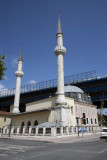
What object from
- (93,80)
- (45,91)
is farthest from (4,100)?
(93,80)

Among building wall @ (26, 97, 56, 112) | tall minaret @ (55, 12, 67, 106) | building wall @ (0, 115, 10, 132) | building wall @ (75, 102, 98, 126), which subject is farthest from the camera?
building wall @ (0, 115, 10, 132)

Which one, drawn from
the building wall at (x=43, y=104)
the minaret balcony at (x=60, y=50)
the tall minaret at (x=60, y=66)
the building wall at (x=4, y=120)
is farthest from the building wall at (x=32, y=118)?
the minaret balcony at (x=60, y=50)

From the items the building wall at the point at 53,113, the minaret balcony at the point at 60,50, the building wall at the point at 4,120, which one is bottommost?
the building wall at the point at 4,120

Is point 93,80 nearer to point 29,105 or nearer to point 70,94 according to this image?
point 70,94

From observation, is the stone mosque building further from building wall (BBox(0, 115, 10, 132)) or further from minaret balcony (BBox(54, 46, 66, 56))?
building wall (BBox(0, 115, 10, 132))

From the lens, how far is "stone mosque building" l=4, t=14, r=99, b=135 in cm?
2813

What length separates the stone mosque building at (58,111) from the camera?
28134 mm

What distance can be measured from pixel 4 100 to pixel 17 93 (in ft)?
101

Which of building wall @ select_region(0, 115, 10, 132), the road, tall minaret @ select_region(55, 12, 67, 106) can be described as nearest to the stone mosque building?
tall minaret @ select_region(55, 12, 67, 106)

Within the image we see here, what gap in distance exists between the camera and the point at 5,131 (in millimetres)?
33000

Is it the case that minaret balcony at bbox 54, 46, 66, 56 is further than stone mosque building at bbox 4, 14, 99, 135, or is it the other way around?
minaret balcony at bbox 54, 46, 66, 56

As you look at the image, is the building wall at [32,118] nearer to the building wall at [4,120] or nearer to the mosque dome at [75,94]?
the building wall at [4,120]

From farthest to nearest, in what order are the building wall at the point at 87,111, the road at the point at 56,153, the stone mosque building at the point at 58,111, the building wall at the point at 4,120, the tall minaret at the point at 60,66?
1. the building wall at the point at 4,120
2. the building wall at the point at 87,111
3. the tall minaret at the point at 60,66
4. the stone mosque building at the point at 58,111
5. the road at the point at 56,153

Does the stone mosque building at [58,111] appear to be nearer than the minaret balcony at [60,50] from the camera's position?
Yes
